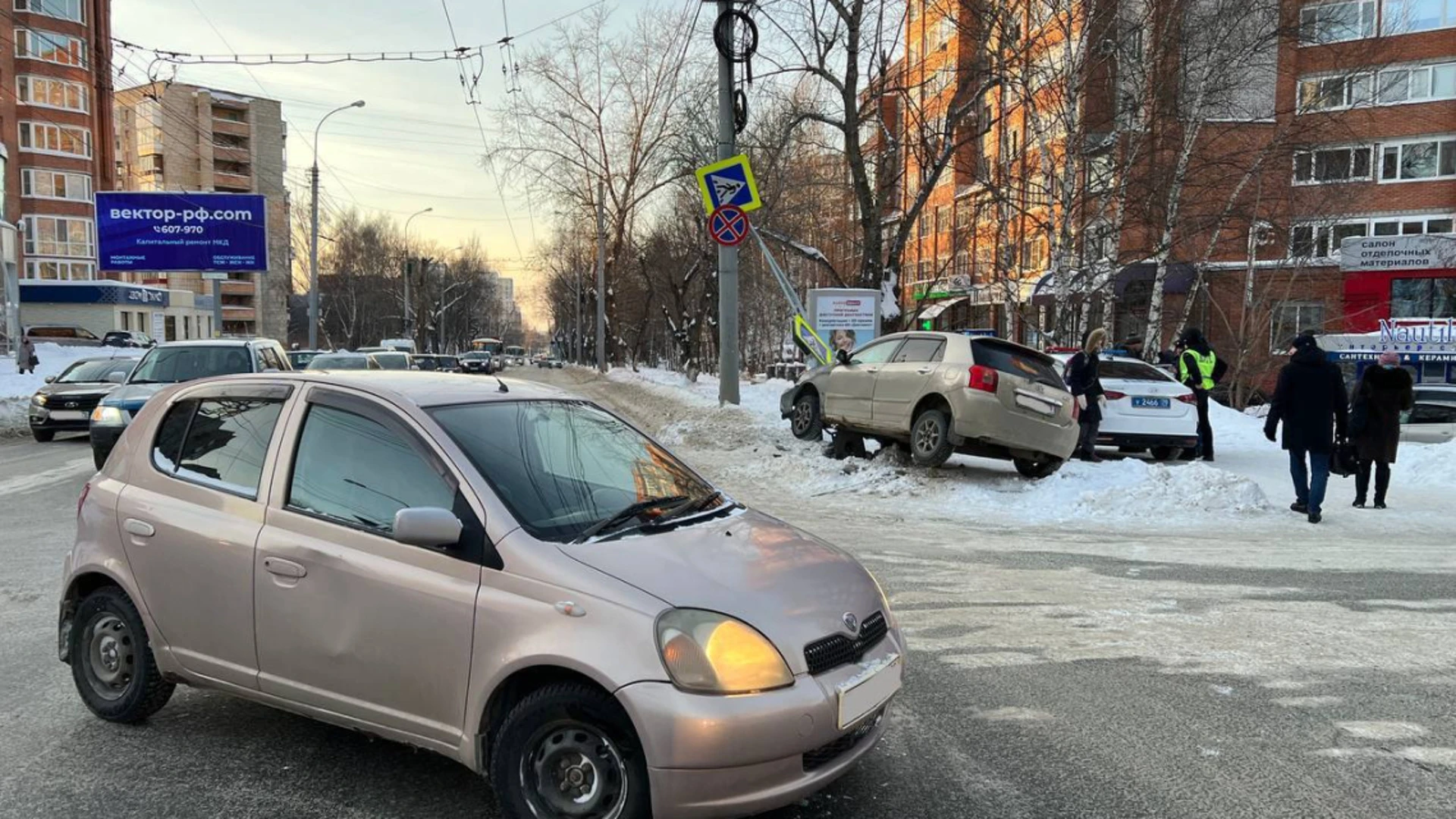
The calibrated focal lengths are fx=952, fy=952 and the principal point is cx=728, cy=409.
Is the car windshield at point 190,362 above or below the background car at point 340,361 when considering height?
above

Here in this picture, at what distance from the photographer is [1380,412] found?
10.2 metres

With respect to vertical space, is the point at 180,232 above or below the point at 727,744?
above

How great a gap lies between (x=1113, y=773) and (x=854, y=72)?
57.4ft

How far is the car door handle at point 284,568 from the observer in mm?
3510

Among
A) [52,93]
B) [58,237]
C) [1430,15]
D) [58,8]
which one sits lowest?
[58,237]

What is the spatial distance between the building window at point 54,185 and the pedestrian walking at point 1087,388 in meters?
75.7

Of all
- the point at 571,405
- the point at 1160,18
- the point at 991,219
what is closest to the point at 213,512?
the point at 571,405

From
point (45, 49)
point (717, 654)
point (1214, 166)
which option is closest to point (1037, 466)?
point (717, 654)

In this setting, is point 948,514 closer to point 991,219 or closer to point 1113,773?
point 1113,773

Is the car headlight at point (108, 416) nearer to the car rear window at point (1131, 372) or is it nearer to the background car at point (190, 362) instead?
the background car at point (190, 362)

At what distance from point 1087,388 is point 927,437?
2774 millimetres

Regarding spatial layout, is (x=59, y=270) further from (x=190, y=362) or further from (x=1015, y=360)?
(x=1015, y=360)

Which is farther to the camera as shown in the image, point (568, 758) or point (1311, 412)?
point (1311, 412)

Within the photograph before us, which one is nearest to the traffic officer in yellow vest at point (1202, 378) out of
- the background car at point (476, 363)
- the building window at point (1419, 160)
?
the building window at point (1419, 160)
